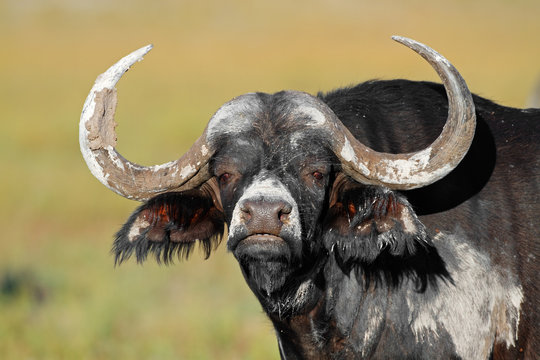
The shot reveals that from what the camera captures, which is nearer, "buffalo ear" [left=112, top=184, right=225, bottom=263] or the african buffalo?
the african buffalo

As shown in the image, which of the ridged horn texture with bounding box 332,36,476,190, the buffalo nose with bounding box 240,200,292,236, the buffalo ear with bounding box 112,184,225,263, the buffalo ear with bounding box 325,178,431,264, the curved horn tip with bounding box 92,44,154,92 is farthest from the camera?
the buffalo ear with bounding box 112,184,225,263

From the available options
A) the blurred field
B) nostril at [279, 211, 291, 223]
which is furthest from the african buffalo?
the blurred field

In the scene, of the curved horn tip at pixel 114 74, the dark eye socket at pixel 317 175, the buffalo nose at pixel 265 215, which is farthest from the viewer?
the dark eye socket at pixel 317 175

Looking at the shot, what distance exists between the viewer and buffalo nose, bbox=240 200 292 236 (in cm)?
426

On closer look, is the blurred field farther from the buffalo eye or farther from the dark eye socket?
the buffalo eye

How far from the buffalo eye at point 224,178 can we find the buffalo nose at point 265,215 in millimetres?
501

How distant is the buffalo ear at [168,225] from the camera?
5008 millimetres

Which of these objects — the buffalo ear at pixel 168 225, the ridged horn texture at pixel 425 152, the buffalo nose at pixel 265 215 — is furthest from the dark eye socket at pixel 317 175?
the buffalo ear at pixel 168 225

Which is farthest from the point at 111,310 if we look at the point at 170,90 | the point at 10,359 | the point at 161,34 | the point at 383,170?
the point at 161,34

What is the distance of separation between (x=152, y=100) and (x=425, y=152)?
2421cm

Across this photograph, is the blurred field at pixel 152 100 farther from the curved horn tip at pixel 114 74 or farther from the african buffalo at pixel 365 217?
the curved horn tip at pixel 114 74

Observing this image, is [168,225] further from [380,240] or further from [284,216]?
[380,240]

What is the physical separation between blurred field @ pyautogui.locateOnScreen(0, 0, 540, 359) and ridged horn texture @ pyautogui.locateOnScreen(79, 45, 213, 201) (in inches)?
121

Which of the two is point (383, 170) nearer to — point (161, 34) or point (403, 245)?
point (403, 245)
